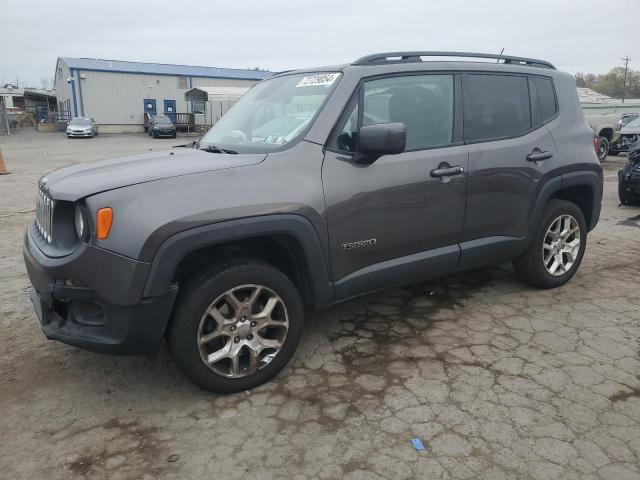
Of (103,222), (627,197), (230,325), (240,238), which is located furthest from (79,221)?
(627,197)

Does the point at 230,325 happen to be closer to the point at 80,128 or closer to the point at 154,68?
the point at 80,128

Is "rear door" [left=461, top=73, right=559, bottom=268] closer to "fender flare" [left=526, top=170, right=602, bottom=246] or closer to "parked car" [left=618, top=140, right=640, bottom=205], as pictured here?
"fender flare" [left=526, top=170, right=602, bottom=246]

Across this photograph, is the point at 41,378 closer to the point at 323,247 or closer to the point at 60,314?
the point at 60,314

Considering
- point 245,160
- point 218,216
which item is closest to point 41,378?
point 218,216

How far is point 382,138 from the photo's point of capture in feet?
9.57

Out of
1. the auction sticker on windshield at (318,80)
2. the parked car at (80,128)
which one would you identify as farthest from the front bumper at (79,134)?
the auction sticker on windshield at (318,80)

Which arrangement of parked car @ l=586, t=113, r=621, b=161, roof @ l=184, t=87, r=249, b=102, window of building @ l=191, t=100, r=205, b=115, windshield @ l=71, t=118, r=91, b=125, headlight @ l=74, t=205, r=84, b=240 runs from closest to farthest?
headlight @ l=74, t=205, r=84, b=240 → parked car @ l=586, t=113, r=621, b=161 → windshield @ l=71, t=118, r=91, b=125 → roof @ l=184, t=87, r=249, b=102 → window of building @ l=191, t=100, r=205, b=115

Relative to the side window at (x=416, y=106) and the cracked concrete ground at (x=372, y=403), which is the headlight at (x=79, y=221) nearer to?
the cracked concrete ground at (x=372, y=403)

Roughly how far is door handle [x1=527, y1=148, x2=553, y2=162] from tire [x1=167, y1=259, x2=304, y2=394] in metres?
2.20

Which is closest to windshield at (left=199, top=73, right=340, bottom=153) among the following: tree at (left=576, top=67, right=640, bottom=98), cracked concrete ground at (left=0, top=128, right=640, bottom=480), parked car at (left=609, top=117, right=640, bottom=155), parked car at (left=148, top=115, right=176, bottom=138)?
cracked concrete ground at (left=0, top=128, right=640, bottom=480)

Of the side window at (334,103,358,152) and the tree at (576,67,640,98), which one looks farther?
the tree at (576,67,640,98)

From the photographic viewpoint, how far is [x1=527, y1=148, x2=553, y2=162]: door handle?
12.9ft

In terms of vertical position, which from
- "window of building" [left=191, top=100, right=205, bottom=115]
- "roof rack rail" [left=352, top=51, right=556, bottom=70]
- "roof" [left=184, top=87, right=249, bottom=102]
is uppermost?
"roof" [left=184, top=87, right=249, bottom=102]

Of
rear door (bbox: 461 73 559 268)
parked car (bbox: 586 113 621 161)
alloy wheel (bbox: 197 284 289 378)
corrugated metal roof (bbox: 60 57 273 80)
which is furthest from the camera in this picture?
corrugated metal roof (bbox: 60 57 273 80)
